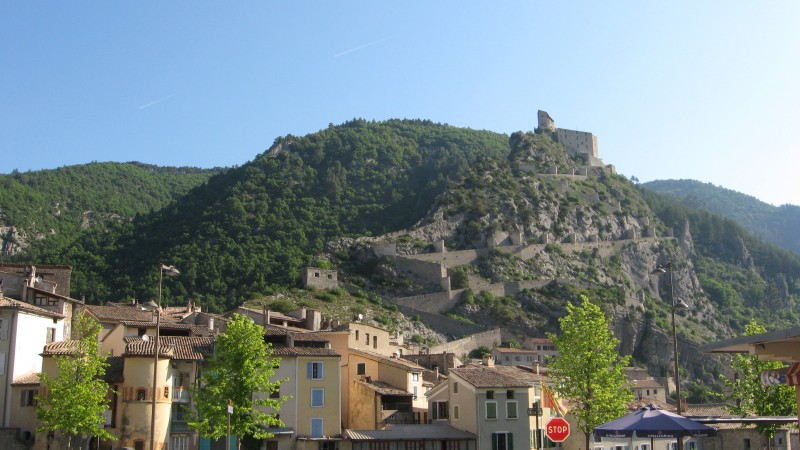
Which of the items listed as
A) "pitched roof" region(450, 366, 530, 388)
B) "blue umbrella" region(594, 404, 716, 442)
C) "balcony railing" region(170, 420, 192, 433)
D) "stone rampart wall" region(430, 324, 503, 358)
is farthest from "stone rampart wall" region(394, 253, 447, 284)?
"blue umbrella" region(594, 404, 716, 442)

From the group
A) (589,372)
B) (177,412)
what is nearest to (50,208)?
(177,412)

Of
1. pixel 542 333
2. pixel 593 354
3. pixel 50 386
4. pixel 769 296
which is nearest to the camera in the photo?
pixel 50 386

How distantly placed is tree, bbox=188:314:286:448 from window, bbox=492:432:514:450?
15460 millimetres

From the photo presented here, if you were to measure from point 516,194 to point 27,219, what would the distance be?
300 feet

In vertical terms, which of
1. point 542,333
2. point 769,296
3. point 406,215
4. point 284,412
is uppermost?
point 406,215

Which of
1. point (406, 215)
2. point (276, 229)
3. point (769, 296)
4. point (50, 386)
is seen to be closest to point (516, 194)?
point (406, 215)

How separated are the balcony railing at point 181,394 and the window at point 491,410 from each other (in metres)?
18.9

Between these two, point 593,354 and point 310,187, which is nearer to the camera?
point 593,354

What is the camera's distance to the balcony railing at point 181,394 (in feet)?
174

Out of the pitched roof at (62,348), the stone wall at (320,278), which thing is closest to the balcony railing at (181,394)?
the pitched roof at (62,348)

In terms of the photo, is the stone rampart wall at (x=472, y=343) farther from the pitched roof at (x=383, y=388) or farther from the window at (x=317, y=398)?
the window at (x=317, y=398)

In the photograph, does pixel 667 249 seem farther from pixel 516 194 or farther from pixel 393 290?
pixel 393 290

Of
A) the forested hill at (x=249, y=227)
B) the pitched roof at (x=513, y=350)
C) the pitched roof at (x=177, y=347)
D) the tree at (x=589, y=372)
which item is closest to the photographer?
the tree at (x=589, y=372)

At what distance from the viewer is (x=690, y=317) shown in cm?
16088
